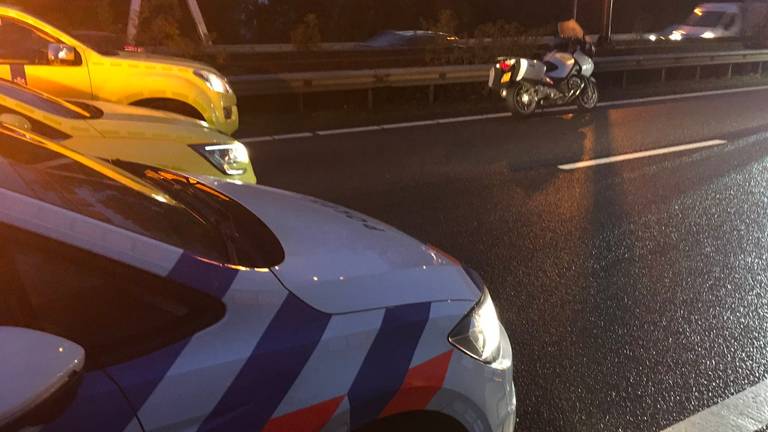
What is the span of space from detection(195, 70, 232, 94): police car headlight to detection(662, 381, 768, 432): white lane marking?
5927 millimetres

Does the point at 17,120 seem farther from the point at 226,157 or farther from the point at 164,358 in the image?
the point at 164,358

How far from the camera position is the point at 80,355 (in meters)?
1.52

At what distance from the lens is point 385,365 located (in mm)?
1952

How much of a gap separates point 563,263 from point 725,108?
8.68 meters

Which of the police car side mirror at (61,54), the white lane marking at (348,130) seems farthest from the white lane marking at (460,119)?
the police car side mirror at (61,54)

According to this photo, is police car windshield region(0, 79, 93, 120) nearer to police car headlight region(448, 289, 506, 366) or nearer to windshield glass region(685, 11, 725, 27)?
police car headlight region(448, 289, 506, 366)

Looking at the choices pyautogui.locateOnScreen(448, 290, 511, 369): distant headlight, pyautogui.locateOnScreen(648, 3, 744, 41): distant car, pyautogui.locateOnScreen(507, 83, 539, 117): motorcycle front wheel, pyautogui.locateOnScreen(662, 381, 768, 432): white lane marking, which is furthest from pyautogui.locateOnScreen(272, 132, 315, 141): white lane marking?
pyautogui.locateOnScreen(648, 3, 744, 41): distant car

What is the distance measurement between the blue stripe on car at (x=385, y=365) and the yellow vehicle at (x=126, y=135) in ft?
8.11

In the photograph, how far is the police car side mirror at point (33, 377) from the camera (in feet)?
4.68

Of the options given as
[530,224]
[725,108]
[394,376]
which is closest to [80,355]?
[394,376]

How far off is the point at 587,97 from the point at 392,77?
3286mm

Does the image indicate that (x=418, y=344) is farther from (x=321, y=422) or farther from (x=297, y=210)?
(x=297, y=210)

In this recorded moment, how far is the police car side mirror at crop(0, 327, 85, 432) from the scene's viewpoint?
4.68 feet

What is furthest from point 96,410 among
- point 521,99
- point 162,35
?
point 162,35
